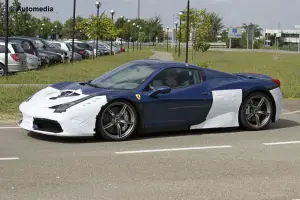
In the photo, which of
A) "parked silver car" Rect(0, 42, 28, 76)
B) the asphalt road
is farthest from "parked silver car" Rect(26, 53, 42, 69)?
the asphalt road

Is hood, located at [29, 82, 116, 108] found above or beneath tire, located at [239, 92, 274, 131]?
above

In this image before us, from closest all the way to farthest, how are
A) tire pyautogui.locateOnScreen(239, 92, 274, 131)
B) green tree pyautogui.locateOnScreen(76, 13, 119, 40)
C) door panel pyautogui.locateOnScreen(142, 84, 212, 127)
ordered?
door panel pyautogui.locateOnScreen(142, 84, 212, 127)
tire pyautogui.locateOnScreen(239, 92, 274, 131)
green tree pyautogui.locateOnScreen(76, 13, 119, 40)

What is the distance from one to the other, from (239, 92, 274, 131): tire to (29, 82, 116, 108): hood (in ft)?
8.70

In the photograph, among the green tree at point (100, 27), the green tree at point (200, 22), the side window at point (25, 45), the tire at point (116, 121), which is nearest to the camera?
the tire at point (116, 121)

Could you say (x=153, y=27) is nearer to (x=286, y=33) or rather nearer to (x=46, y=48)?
(x=46, y=48)

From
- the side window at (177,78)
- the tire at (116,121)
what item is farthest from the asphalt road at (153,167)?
the side window at (177,78)

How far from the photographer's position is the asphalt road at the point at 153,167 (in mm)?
5324

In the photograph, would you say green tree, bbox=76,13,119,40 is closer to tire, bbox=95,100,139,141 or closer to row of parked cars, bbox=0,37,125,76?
row of parked cars, bbox=0,37,125,76

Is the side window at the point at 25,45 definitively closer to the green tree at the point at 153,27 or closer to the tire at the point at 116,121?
the tire at the point at 116,121

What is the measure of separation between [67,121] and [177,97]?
1.94 meters

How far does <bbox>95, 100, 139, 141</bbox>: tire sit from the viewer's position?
7875 millimetres

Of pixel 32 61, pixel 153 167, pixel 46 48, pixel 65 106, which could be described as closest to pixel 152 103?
pixel 65 106

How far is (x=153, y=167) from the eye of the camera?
6.43 meters

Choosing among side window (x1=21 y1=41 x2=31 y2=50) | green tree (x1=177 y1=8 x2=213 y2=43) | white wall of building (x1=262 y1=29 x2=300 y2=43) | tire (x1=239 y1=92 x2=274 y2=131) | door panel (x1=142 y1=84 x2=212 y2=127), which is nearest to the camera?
door panel (x1=142 y1=84 x2=212 y2=127)
